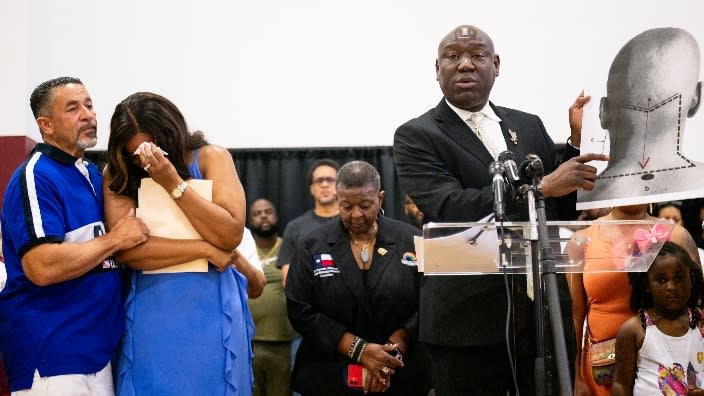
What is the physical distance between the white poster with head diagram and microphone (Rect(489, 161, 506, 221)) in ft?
1.63

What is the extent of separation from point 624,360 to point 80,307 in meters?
2.52

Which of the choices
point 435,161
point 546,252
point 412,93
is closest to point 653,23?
point 412,93

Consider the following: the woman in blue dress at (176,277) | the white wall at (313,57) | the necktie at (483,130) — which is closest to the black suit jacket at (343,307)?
the woman in blue dress at (176,277)

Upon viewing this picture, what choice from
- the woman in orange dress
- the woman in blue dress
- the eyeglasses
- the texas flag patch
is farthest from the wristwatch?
the eyeglasses

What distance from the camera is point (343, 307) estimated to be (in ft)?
14.6

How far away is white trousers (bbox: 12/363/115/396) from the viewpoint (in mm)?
3125

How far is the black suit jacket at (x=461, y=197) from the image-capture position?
3.11 metres

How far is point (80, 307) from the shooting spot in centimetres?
322

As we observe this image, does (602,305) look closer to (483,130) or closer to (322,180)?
(483,130)

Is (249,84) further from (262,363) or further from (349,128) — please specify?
(262,363)

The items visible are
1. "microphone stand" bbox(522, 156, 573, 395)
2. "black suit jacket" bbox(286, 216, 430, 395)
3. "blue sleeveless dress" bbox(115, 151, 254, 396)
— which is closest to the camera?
"microphone stand" bbox(522, 156, 573, 395)

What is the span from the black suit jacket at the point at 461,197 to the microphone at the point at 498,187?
0.24 m

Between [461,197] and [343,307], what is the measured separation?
1.48m

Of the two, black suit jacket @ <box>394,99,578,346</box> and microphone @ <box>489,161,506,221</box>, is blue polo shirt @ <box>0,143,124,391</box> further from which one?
microphone @ <box>489,161,506,221</box>
